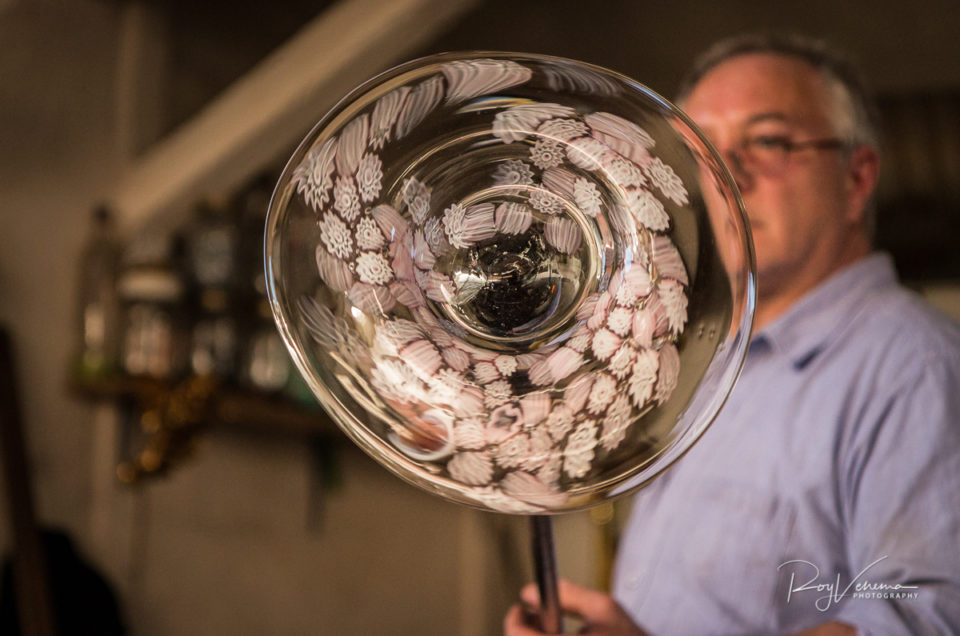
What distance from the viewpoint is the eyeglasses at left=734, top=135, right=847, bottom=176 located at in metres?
0.89

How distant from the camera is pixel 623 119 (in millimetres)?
464

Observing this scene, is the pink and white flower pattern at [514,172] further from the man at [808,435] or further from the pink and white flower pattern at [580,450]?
the man at [808,435]

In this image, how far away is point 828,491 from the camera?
0.75 metres

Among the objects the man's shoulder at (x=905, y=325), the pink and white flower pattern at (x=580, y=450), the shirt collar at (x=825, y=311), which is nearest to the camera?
the pink and white flower pattern at (x=580, y=450)

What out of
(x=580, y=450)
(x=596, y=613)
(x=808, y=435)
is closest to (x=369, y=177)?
(x=580, y=450)

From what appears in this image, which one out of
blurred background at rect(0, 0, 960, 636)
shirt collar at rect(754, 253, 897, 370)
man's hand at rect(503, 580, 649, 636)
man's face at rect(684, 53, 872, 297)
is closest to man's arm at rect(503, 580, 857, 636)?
man's hand at rect(503, 580, 649, 636)

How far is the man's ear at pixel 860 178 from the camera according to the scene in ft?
3.05

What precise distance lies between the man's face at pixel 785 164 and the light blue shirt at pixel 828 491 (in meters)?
0.05

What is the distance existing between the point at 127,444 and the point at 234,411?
21 centimetres

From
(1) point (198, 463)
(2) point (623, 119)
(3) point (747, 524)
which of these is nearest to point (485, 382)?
(2) point (623, 119)

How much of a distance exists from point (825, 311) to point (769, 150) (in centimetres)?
18

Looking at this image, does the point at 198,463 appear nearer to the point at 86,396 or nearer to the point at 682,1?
the point at 86,396

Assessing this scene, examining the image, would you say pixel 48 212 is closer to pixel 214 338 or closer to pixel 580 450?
pixel 214 338

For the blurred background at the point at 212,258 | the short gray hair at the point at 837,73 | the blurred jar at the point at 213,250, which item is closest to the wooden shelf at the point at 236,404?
the blurred background at the point at 212,258
